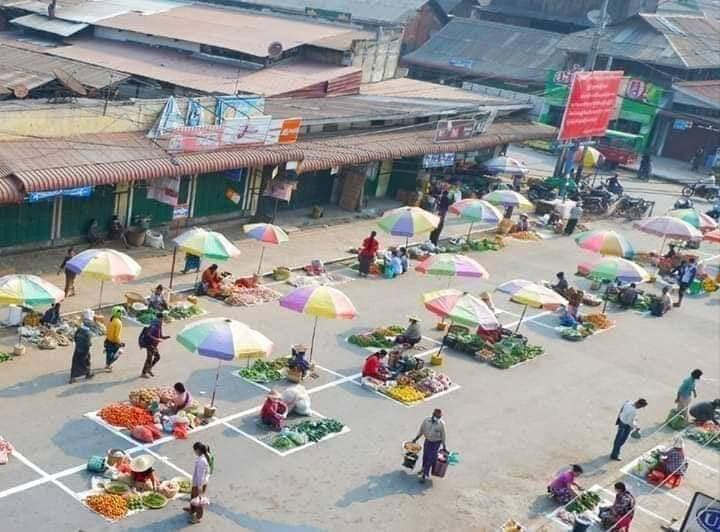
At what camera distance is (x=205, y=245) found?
25.2m

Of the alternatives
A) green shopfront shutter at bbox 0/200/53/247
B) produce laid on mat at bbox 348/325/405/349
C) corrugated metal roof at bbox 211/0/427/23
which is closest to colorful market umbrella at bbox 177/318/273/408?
produce laid on mat at bbox 348/325/405/349

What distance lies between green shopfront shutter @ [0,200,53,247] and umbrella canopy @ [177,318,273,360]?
9412 millimetres

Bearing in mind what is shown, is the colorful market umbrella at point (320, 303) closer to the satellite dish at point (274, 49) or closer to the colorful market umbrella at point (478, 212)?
the colorful market umbrella at point (478, 212)

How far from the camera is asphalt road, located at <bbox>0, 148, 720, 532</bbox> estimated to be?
17.0 meters

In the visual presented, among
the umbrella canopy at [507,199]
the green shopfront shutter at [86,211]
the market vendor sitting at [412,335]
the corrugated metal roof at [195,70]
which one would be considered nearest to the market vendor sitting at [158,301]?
the green shopfront shutter at [86,211]

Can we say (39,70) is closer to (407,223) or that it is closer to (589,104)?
(407,223)

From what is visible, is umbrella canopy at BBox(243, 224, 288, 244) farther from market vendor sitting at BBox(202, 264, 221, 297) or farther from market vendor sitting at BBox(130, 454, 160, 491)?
market vendor sitting at BBox(130, 454, 160, 491)

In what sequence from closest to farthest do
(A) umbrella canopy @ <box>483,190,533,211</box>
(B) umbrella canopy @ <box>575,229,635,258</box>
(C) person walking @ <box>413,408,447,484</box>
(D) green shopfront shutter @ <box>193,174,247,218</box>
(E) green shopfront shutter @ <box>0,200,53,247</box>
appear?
(C) person walking @ <box>413,408,447,484</box>, (E) green shopfront shutter @ <box>0,200,53,247</box>, (B) umbrella canopy @ <box>575,229,635,258</box>, (D) green shopfront shutter @ <box>193,174,247,218</box>, (A) umbrella canopy @ <box>483,190,533,211</box>

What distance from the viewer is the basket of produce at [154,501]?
16.4m

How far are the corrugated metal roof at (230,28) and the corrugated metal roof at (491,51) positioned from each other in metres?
20.0

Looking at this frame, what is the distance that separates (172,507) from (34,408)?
4.31m

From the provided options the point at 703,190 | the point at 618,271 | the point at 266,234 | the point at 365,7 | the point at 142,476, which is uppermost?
the point at 365,7

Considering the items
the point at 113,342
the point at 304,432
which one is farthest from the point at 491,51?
the point at 304,432

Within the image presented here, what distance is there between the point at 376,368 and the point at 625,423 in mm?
5860
